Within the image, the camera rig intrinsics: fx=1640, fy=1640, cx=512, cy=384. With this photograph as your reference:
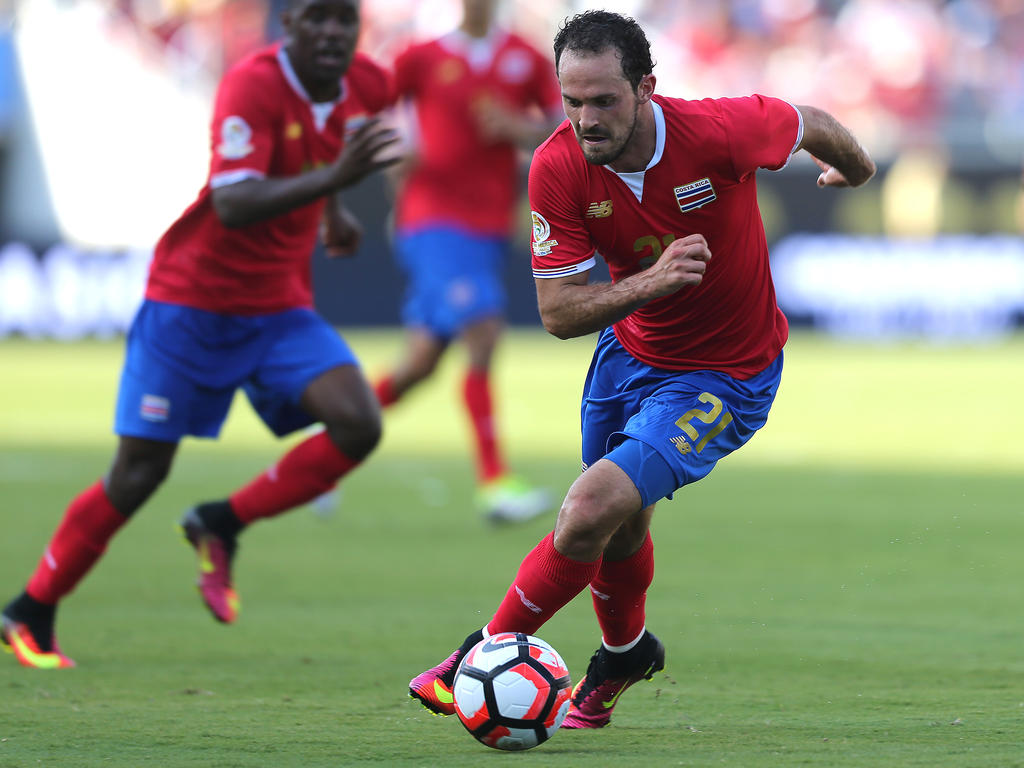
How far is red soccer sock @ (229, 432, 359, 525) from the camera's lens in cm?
604

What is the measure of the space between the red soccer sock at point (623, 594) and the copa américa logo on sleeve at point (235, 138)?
79.4 inches

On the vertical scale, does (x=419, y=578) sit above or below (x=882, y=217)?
above

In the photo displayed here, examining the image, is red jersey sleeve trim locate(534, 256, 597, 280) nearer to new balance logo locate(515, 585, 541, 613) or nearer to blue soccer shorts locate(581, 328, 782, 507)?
blue soccer shorts locate(581, 328, 782, 507)

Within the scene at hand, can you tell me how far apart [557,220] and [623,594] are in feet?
3.54

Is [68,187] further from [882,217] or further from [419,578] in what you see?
[419,578]

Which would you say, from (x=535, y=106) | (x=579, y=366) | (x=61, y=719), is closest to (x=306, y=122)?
(x=61, y=719)

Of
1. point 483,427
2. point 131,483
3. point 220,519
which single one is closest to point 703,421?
point 131,483

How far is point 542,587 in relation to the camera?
4262 mm

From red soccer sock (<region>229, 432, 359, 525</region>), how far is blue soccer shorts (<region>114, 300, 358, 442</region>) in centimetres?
12

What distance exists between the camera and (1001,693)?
4695mm

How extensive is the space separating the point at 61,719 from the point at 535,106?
5.86 m

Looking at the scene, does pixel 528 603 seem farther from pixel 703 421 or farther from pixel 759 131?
pixel 759 131

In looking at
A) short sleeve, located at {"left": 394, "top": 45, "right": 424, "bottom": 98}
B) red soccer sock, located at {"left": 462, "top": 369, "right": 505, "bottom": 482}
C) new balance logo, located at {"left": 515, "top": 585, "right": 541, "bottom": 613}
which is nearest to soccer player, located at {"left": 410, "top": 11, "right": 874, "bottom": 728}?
new balance logo, located at {"left": 515, "top": 585, "right": 541, "bottom": 613}

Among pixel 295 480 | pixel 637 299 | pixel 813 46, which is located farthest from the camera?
pixel 813 46
